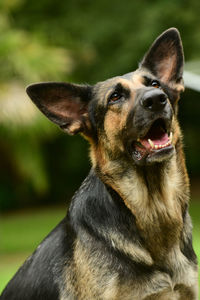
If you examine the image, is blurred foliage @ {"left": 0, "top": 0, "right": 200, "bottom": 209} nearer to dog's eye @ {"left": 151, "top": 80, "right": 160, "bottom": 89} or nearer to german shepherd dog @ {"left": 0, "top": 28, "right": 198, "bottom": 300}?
german shepherd dog @ {"left": 0, "top": 28, "right": 198, "bottom": 300}

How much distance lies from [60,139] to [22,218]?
4707 mm

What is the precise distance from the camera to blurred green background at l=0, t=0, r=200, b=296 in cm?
1841

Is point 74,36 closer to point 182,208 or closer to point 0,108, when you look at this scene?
point 0,108

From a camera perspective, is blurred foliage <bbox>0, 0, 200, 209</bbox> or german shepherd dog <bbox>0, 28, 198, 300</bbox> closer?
german shepherd dog <bbox>0, 28, 198, 300</bbox>

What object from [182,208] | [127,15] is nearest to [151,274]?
[182,208]

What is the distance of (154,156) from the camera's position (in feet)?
16.0

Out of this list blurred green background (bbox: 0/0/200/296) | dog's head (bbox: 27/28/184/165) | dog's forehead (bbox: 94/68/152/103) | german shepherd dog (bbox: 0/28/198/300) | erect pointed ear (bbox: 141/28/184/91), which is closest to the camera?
german shepherd dog (bbox: 0/28/198/300)

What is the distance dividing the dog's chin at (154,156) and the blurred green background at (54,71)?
9627 mm

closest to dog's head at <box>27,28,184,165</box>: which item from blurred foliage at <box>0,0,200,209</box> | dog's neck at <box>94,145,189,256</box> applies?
dog's neck at <box>94,145,189,256</box>

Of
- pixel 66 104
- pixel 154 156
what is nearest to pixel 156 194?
pixel 154 156

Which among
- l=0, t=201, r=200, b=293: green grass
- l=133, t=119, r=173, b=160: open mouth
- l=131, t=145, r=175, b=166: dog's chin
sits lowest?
l=0, t=201, r=200, b=293: green grass

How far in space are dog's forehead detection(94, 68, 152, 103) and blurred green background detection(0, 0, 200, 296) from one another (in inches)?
369

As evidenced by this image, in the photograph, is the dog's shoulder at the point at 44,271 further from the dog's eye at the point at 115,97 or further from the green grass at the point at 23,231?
the green grass at the point at 23,231

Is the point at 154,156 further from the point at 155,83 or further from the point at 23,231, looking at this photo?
the point at 23,231
